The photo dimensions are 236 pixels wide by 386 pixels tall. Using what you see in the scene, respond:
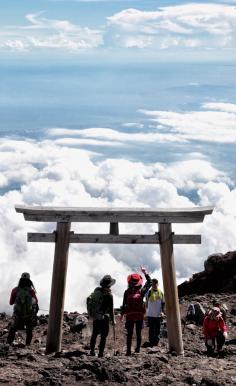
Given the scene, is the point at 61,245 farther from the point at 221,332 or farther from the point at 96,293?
the point at 221,332

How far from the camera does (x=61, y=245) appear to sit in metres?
13.0

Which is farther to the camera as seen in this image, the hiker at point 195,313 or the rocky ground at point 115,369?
the hiker at point 195,313

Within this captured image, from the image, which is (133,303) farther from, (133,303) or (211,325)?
(211,325)

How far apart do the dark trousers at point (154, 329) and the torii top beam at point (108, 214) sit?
2.23 meters

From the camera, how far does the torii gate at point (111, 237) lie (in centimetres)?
1292

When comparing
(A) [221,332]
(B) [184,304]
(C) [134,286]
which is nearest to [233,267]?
(B) [184,304]

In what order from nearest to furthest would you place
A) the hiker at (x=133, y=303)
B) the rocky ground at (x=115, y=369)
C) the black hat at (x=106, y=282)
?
the rocky ground at (x=115, y=369)
the black hat at (x=106, y=282)
the hiker at (x=133, y=303)

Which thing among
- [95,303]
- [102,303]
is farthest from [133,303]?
[95,303]

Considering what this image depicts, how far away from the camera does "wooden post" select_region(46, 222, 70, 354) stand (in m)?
12.9

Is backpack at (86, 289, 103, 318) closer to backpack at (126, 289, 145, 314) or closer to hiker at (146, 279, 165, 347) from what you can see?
backpack at (126, 289, 145, 314)

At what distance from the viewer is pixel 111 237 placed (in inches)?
522

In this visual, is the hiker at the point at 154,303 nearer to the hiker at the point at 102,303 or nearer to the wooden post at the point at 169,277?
the wooden post at the point at 169,277

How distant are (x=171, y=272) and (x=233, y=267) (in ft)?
30.9

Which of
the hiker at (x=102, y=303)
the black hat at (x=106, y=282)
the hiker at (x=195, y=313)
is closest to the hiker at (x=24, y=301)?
the hiker at (x=102, y=303)
